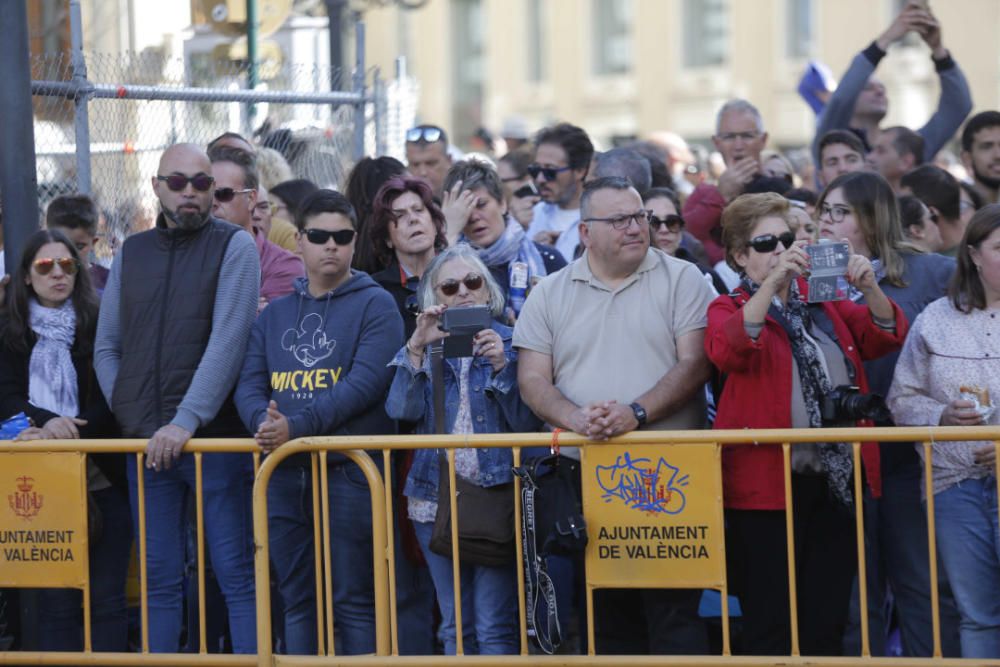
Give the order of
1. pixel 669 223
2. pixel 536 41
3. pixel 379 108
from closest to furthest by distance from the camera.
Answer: pixel 669 223, pixel 379 108, pixel 536 41

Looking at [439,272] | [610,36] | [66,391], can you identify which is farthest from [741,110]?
[610,36]

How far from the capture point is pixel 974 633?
217 inches

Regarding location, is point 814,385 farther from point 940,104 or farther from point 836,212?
point 940,104

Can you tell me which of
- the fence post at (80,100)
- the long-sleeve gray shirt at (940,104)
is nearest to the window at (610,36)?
the long-sleeve gray shirt at (940,104)

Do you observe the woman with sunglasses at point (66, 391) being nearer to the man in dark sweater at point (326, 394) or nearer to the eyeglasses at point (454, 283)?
the man in dark sweater at point (326, 394)

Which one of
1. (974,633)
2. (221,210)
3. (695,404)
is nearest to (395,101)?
(221,210)

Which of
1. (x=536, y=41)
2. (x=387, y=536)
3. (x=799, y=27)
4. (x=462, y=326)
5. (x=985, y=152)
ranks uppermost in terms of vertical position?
(x=536, y=41)

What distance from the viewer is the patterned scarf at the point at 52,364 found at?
249 inches

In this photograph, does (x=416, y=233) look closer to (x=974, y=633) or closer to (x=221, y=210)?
(x=221, y=210)

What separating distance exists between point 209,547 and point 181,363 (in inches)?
29.9

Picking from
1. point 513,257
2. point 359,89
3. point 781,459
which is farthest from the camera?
point 359,89

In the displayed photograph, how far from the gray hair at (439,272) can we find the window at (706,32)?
3014 centimetres

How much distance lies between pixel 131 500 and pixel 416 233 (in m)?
1.62

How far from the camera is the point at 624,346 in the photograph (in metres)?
5.70
